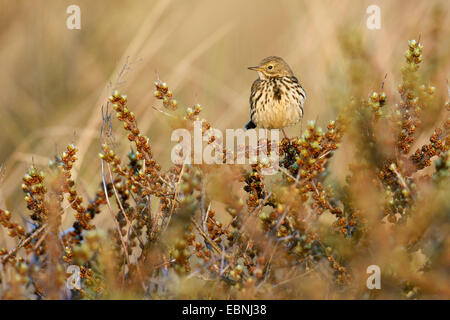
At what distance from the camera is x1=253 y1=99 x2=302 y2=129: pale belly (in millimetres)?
3879

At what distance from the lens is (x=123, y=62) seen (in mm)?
3977

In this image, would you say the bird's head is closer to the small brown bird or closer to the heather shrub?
the small brown bird

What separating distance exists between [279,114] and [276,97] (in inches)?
5.0

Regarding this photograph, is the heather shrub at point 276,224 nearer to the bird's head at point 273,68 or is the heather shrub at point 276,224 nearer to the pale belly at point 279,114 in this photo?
the pale belly at point 279,114

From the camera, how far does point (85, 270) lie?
2.21 m

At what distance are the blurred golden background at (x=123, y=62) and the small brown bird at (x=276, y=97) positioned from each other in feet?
0.53

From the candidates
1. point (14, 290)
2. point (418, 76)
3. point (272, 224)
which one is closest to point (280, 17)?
point (418, 76)

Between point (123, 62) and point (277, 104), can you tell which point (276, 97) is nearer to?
point (277, 104)

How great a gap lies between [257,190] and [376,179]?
501 mm

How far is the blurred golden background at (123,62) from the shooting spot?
3.97m

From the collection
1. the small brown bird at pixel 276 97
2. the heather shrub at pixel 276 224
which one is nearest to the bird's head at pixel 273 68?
the small brown bird at pixel 276 97

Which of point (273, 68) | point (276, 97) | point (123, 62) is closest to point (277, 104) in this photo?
point (276, 97)

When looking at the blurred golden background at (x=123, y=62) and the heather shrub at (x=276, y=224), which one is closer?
the heather shrub at (x=276, y=224)
